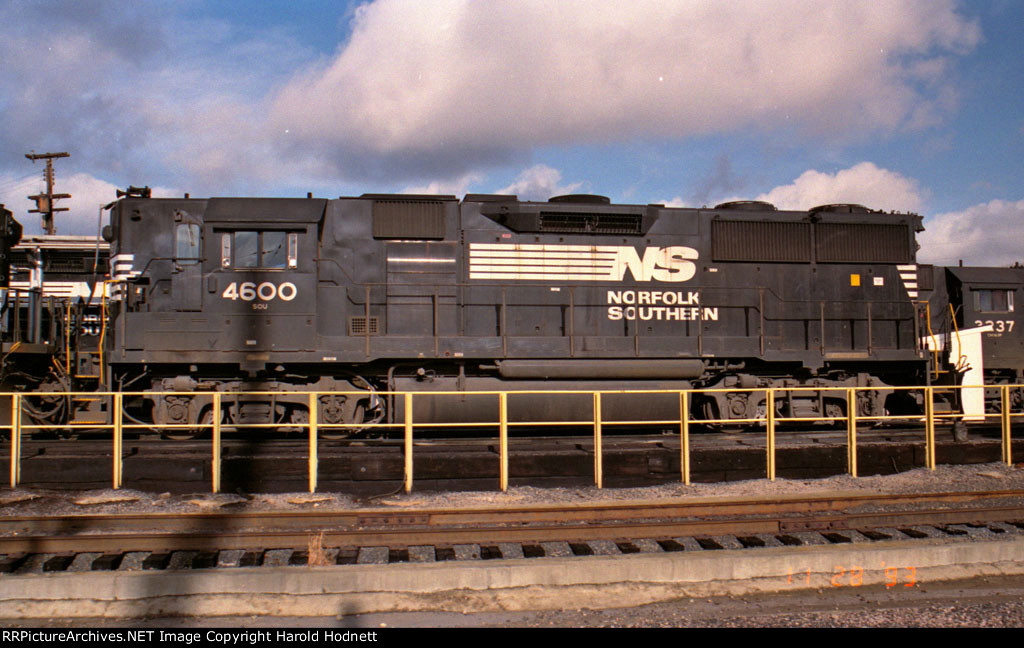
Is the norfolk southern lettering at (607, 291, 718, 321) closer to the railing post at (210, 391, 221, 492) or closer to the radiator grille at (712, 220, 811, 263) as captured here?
the radiator grille at (712, 220, 811, 263)

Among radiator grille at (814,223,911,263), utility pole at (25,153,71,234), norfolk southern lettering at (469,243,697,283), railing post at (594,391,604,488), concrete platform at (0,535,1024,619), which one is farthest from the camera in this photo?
utility pole at (25,153,71,234)

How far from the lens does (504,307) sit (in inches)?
447

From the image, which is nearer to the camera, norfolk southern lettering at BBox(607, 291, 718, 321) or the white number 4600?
the white number 4600

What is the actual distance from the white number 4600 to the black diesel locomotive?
0.10 feet

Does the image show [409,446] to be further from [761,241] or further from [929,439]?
[761,241]

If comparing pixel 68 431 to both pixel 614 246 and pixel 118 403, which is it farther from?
pixel 614 246

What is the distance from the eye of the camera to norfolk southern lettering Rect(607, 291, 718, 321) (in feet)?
39.3

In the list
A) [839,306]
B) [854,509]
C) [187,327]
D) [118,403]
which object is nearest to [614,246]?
[839,306]

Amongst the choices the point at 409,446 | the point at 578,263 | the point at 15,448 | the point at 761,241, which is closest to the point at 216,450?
the point at 409,446

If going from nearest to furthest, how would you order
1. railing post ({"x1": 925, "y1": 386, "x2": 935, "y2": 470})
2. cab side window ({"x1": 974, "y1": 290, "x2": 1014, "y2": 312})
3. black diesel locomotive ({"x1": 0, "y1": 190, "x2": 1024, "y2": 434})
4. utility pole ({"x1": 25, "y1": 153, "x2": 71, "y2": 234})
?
railing post ({"x1": 925, "y1": 386, "x2": 935, "y2": 470})
black diesel locomotive ({"x1": 0, "y1": 190, "x2": 1024, "y2": 434})
cab side window ({"x1": 974, "y1": 290, "x2": 1014, "y2": 312})
utility pole ({"x1": 25, "y1": 153, "x2": 71, "y2": 234})

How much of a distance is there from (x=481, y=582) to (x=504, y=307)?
6.65 metres

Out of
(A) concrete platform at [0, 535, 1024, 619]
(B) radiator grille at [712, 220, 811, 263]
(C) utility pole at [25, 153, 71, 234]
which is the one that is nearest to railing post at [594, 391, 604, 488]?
(A) concrete platform at [0, 535, 1024, 619]

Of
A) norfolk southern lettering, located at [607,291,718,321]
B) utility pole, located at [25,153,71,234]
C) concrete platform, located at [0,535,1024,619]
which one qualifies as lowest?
concrete platform, located at [0,535,1024,619]

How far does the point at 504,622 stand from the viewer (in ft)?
15.2
